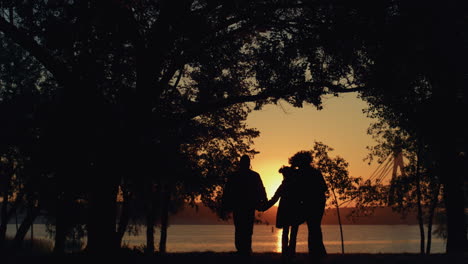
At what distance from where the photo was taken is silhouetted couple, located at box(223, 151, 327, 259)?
43.8 feet

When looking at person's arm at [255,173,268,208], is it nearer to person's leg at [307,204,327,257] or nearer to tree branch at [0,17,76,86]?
person's leg at [307,204,327,257]

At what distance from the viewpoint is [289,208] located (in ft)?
44.2

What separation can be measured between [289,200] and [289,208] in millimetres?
195

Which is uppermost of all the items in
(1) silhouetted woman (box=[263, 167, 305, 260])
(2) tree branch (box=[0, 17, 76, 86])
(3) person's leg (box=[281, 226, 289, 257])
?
(2) tree branch (box=[0, 17, 76, 86])

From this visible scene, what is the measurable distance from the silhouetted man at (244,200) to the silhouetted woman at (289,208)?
1.96 ft

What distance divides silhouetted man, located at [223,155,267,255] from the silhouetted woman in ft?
1.96

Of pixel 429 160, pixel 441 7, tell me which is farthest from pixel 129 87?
pixel 429 160

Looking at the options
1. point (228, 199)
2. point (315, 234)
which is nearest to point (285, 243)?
point (315, 234)

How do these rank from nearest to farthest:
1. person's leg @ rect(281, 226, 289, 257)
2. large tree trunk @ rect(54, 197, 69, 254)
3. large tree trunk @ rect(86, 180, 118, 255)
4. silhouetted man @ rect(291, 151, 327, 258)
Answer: silhouetted man @ rect(291, 151, 327, 258) < person's leg @ rect(281, 226, 289, 257) < large tree trunk @ rect(86, 180, 118, 255) < large tree trunk @ rect(54, 197, 69, 254)

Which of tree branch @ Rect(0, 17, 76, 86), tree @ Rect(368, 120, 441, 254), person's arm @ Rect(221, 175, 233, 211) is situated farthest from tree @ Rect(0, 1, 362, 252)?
tree @ Rect(368, 120, 441, 254)

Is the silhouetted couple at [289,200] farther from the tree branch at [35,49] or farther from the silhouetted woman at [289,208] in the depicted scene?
the tree branch at [35,49]

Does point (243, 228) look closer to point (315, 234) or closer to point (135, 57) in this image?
point (315, 234)

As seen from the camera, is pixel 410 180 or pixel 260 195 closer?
pixel 260 195

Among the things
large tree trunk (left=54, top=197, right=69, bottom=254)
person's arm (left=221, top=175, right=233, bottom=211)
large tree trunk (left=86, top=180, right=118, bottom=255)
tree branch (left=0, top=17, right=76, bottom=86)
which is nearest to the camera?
person's arm (left=221, top=175, right=233, bottom=211)
